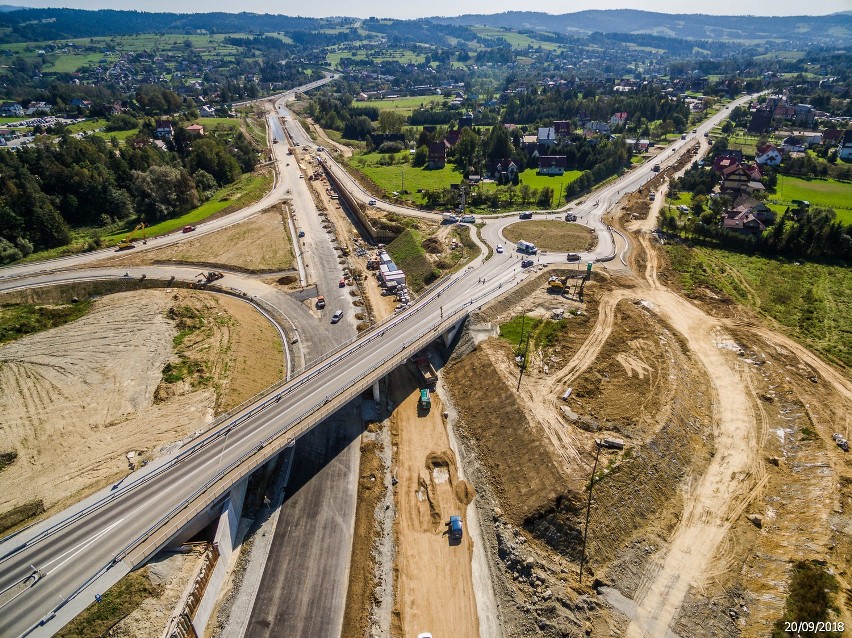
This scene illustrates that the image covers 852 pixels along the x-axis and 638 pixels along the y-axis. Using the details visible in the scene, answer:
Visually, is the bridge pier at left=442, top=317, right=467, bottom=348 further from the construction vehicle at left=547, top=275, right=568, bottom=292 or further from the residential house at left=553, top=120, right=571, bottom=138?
the residential house at left=553, top=120, right=571, bottom=138

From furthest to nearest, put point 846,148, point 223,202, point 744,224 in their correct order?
point 846,148, point 223,202, point 744,224

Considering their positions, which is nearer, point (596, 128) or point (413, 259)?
point (413, 259)

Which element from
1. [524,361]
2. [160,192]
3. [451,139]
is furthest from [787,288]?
[160,192]

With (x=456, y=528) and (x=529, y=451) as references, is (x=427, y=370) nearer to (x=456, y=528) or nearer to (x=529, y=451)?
(x=529, y=451)

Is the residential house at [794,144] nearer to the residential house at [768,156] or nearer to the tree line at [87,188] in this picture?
the residential house at [768,156]

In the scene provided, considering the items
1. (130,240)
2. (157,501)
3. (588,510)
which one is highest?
(130,240)

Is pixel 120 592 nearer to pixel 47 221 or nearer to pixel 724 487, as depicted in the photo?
pixel 724 487
